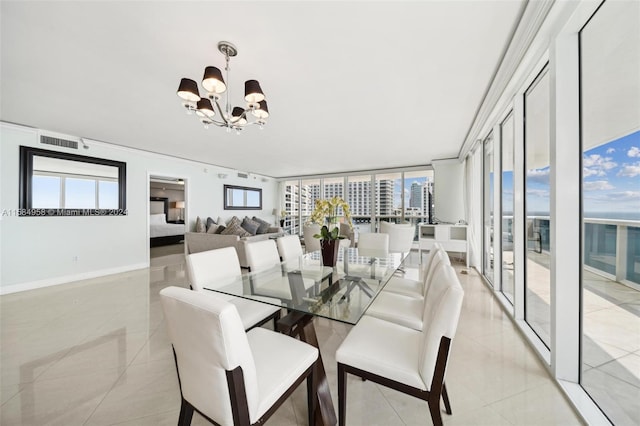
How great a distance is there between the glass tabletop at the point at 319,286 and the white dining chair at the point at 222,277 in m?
0.06

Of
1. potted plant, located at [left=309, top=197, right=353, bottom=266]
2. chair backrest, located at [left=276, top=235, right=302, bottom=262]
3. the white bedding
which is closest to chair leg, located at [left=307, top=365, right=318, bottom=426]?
potted plant, located at [left=309, top=197, right=353, bottom=266]

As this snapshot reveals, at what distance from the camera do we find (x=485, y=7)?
4.84ft

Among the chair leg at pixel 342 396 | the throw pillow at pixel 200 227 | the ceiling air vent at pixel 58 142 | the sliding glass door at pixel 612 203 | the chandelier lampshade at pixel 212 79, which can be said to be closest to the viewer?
the chair leg at pixel 342 396

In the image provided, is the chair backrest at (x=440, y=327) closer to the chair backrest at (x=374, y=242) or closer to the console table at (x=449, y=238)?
the chair backrest at (x=374, y=242)

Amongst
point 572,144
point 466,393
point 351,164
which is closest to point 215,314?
point 466,393

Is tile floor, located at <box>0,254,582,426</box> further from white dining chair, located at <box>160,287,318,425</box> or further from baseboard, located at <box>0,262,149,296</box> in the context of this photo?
baseboard, located at <box>0,262,149,296</box>

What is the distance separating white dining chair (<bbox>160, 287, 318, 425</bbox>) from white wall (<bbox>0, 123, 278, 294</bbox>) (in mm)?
4602

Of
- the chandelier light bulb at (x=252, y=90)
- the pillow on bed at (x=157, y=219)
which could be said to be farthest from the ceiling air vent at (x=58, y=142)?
the pillow on bed at (x=157, y=219)

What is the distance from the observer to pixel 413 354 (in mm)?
1186

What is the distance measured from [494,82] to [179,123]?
3.97 m

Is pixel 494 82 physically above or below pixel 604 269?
above

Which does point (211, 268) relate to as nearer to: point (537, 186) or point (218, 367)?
point (218, 367)

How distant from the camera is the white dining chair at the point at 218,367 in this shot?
0.79m

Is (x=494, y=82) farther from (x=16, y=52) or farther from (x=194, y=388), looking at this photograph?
(x=16, y=52)
